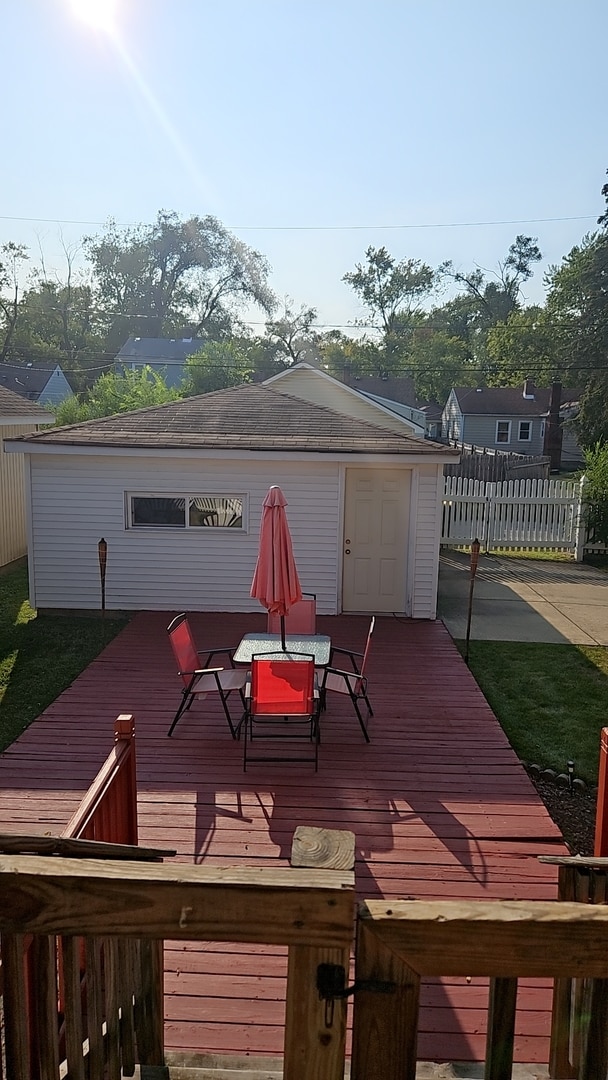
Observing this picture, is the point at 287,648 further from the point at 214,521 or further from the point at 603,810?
the point at 214,521

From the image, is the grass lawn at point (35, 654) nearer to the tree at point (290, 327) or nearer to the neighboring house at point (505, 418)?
the neighboring house at point (505, 418)

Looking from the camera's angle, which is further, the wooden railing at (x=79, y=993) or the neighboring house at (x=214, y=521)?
→ the neighboring house at (x=214, y=521)

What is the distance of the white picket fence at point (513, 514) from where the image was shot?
680 inches

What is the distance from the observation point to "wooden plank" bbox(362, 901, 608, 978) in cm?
132

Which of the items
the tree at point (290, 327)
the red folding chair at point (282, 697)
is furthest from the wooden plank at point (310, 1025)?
the tree at point (290, 327)

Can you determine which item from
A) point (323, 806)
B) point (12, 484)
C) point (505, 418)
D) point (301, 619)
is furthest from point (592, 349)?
point (323, 806)

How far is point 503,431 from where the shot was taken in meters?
42.2

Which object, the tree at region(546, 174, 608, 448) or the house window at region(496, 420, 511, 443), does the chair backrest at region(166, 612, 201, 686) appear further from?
the house window at region(496, 420, 511, 443)

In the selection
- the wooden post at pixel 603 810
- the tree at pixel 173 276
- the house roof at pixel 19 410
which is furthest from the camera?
the tree at pixel 173 276

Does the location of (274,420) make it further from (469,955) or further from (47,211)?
(47,211)

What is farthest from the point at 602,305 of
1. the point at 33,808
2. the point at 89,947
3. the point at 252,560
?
the point at 89,947

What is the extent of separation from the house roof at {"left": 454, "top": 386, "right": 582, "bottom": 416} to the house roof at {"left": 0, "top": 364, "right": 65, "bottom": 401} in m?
25.9

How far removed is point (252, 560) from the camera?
11.3m

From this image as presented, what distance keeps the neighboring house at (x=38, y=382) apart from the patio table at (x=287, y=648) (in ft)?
133
